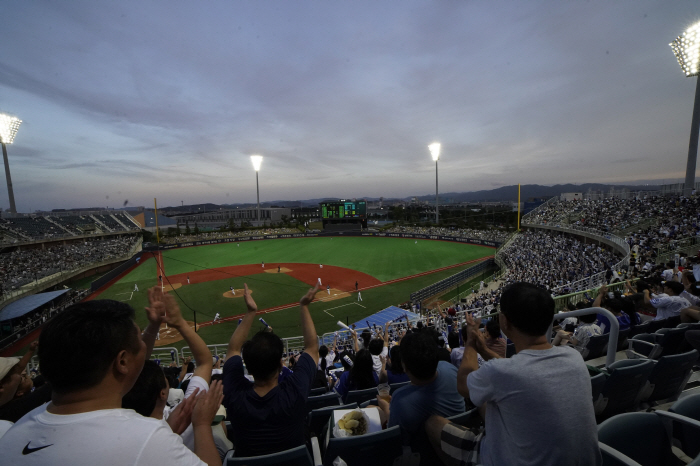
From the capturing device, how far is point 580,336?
204 inches

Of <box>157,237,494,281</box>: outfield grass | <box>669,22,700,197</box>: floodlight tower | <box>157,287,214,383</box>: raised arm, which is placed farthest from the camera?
<box>157,237,494,281</box>: outfield grass

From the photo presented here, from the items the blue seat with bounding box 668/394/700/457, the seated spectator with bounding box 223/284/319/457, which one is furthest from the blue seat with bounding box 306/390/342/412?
the blue seat with bounding box 668/394/700/457

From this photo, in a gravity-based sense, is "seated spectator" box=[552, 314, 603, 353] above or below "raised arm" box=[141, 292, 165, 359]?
below

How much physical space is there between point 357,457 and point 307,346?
101 centimetres

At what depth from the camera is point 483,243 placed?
4766 cm

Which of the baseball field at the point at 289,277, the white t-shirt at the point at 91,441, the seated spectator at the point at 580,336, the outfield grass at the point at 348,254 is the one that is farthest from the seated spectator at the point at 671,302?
the outfield grass at the point at 348,254

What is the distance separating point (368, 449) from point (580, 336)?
457cm

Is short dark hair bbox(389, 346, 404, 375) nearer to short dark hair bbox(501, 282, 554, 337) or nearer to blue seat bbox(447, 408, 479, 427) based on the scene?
blue seat bbox(447, 408, 479, 427)

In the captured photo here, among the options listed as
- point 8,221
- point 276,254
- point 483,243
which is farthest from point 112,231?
point 483,243

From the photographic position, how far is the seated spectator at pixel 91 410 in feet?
3.92

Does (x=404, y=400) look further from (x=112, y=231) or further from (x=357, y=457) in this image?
(x=112, y=231)

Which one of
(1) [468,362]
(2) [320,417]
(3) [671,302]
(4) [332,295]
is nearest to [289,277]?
(4) [332,295]

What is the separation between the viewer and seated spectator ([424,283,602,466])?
178 cm

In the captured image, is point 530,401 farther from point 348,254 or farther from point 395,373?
point 348,254
